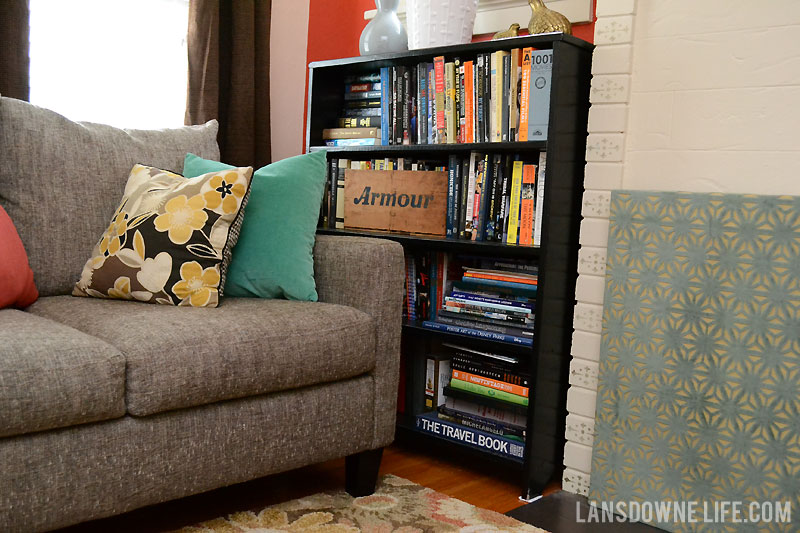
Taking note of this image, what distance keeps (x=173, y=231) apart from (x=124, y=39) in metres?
1.18

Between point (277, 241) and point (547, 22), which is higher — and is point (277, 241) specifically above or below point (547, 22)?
below

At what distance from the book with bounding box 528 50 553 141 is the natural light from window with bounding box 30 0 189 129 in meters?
1.39

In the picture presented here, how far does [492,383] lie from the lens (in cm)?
217

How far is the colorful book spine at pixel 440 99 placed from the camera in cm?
227

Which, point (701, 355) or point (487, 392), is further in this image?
point (487, 392)

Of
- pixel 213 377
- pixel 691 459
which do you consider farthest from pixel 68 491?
pixel 691 459

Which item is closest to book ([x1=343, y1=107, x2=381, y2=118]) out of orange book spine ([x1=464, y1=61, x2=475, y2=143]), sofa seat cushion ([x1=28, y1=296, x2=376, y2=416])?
orange book spine ([x1=464, y1=61, x2=475, y2=143])

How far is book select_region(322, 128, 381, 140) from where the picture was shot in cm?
248

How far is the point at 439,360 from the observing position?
2348 millimetres

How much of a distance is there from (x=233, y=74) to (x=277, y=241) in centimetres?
109

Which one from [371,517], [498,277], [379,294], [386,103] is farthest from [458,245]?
[371,517]

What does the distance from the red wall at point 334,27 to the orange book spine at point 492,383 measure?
4.47 feet

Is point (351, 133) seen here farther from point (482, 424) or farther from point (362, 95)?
point (482, 424)

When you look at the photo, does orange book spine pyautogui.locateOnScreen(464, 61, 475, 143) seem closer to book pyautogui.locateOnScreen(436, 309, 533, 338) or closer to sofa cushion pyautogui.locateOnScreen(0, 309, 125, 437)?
book pyautogui.locateOnScreen(436, 309, 533, 338)
